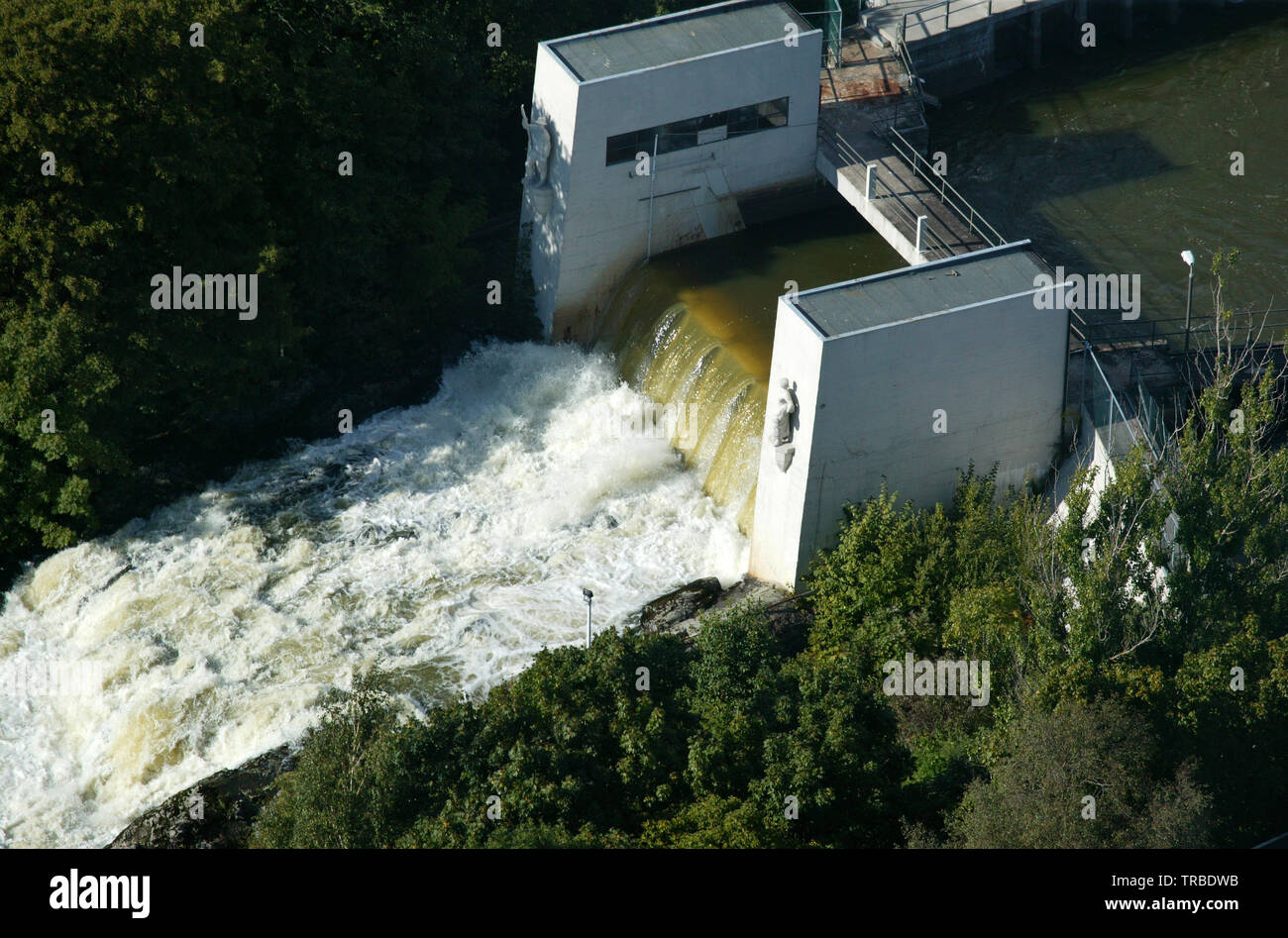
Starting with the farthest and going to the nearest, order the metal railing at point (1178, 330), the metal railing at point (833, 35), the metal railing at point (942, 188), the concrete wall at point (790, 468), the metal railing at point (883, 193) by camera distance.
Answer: the metal railing at point (833, 35) → the metal railing at point (942, 188) → the metal railing at point (883, 193) → the metal railing at point (1178, 330) → the concrete wall at point (790, 468)

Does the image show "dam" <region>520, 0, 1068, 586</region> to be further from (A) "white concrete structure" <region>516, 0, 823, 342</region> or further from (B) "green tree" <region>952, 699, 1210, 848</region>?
(B) "green tree" <region>952, 699, 1210, 848</region>

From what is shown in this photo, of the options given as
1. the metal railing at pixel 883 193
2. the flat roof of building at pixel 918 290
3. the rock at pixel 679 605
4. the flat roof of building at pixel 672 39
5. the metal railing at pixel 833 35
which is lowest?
the rock at pixel 679 605

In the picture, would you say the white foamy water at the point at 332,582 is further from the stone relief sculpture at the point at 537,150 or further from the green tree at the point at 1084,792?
the green tree at the point at 1084,792

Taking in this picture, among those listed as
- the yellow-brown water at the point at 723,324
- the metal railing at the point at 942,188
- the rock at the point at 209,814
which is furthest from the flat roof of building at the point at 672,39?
the rock at the point at 209,814

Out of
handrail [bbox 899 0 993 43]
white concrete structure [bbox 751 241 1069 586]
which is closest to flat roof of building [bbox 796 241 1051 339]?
white concrete structure [bbox 751 241 1069 586]

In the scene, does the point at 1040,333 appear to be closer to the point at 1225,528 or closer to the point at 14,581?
the point at 1225,528

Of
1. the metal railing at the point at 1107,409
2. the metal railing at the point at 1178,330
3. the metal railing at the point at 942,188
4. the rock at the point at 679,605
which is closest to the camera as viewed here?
the metal railing at the point at 1107,409

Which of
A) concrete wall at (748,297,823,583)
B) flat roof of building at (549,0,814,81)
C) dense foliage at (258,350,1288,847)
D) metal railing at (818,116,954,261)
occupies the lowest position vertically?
dense foliage at (258,350,1288,847)
